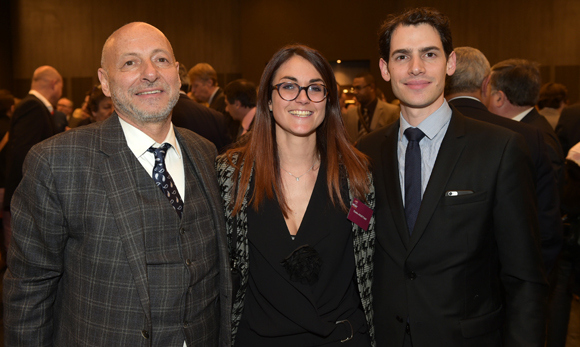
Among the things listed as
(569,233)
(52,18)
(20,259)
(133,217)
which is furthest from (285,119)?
(52,18)

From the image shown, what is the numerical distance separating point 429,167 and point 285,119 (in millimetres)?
707

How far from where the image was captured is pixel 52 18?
1290 cm

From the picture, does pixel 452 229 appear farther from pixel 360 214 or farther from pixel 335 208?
pixel 335 208

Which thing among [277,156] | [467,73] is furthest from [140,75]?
[467,73]

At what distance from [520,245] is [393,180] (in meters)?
0.55

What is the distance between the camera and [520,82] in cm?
337

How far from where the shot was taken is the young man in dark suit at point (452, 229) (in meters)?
1.77

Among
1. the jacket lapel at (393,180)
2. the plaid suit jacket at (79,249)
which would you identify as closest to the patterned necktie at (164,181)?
the plaid suit jacket at (79,249)

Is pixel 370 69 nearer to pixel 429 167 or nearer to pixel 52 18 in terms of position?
pixel 52 18

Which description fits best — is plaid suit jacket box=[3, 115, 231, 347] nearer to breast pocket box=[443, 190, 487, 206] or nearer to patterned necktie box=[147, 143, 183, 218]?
patterned necktie box=[147, 143, 183, 218]

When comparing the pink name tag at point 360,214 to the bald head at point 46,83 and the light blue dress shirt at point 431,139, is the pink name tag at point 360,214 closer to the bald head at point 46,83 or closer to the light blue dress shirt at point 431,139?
the light blue dress shirt at point 431,139

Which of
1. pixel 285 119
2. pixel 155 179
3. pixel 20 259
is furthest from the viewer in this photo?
pixel 285 119

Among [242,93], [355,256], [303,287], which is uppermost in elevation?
[242,93]

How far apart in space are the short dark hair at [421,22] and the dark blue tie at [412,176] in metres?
0.42
